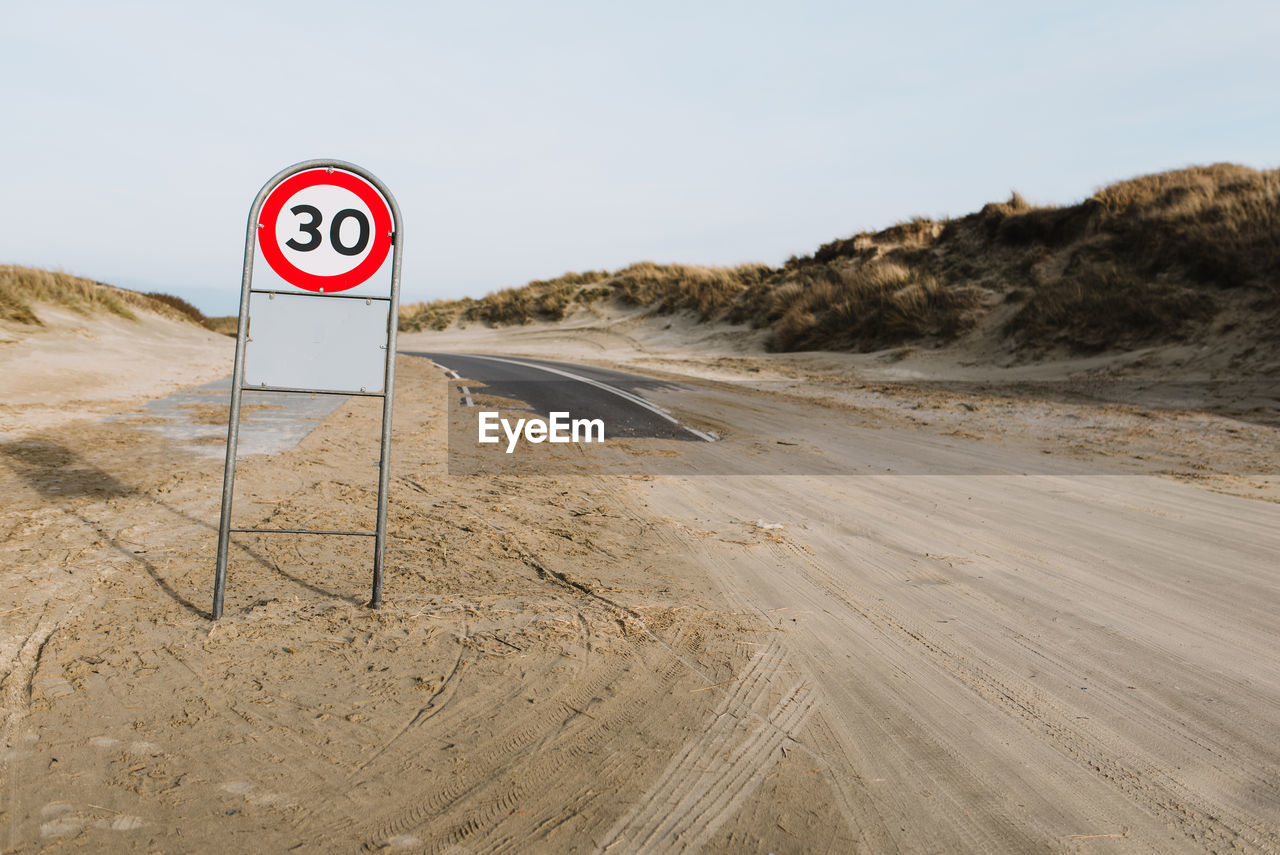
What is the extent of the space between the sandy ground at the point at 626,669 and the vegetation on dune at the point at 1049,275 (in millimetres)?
17468

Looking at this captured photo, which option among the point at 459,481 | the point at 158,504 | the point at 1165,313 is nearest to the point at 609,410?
the point at 459,481

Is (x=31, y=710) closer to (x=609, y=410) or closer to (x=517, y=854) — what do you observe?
(x=517, y=854)

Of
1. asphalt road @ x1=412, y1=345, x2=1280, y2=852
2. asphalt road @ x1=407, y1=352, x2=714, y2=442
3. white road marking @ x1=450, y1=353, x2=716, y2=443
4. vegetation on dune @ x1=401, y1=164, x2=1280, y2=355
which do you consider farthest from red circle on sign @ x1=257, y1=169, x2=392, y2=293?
vegetation on dune @ x1=401, y1=164, x2=1280, y2=355

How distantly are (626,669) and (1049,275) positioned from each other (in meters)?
29.6

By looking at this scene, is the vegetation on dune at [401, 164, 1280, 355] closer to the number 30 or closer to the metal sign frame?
the metal sign frame

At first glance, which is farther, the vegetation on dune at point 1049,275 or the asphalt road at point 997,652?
the vegetation on dune at point 1049,275

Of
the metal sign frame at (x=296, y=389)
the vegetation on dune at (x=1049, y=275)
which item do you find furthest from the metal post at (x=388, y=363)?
the vegetation on dune at (x=1049, y=275)

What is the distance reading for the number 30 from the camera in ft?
14.6

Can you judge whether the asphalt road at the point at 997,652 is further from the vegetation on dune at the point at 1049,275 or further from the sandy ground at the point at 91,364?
the vegetation on dune at the point at 1049,275

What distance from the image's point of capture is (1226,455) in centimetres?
1151

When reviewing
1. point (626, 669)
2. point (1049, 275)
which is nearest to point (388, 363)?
point (626, 669)

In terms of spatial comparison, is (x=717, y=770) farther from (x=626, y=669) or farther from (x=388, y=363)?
(x=388, y=363)

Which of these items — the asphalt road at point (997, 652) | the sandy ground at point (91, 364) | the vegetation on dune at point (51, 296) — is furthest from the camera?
the vegetation on dune at point (51, 296)

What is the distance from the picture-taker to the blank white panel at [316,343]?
175 inches
